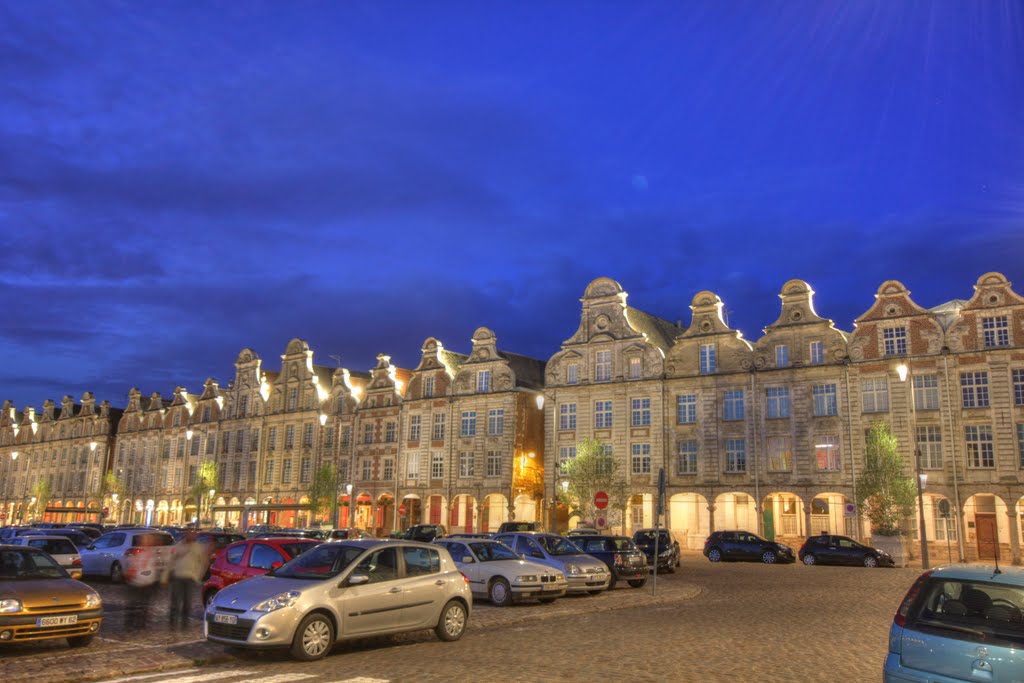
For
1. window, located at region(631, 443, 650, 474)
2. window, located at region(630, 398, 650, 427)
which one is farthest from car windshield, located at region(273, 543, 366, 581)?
window, located at region(630, 398, 650, 427)

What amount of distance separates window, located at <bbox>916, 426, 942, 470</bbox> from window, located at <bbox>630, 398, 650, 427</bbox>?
1549cm

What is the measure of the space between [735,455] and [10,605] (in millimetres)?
42904

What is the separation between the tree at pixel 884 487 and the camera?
142 feet

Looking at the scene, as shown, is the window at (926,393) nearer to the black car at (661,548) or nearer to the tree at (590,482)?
the tree at (590,482)

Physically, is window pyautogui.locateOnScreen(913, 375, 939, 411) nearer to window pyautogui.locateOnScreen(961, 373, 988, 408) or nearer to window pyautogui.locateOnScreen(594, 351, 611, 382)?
window pyautogui.locateOnScreen(961, 373, 988, 408)

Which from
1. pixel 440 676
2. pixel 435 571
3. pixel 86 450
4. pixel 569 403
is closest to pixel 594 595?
pixel 435 571

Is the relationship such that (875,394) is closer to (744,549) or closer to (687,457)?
(687,457)

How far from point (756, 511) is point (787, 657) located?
125ft

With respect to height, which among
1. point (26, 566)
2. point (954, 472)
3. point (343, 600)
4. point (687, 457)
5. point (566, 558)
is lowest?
point (566, 558)

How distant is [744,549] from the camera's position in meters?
42.8

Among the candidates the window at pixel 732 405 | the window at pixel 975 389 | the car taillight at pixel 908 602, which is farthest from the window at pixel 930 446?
the car taillight at pixel 908 602

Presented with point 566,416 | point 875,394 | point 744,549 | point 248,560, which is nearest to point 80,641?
point 248,560

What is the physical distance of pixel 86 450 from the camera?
3986 inches

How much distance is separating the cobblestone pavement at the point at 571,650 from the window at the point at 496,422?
125ft
